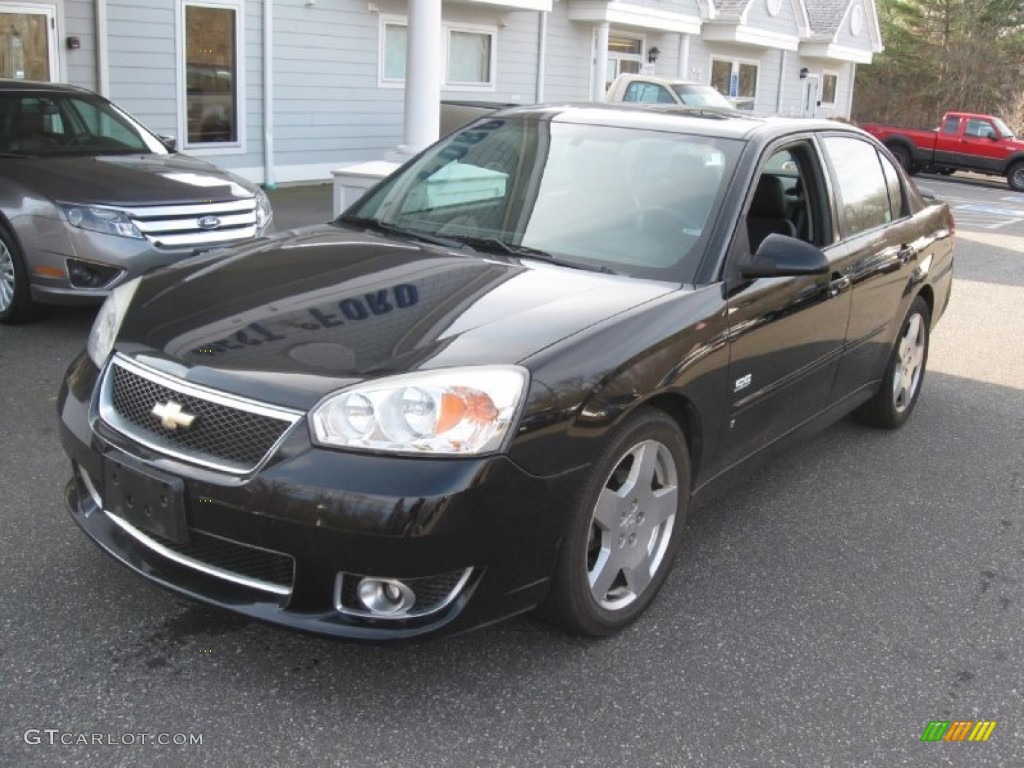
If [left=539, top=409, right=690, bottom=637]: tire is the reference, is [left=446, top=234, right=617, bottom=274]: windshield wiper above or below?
above

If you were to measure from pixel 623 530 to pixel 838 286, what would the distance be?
1.72 metres

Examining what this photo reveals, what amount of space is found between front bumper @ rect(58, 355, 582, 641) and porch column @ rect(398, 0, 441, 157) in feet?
26.5

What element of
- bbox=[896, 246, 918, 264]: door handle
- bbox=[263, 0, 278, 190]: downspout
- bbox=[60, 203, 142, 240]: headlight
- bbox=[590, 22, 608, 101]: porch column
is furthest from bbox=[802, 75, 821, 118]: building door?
bbox=[60, 203, 142, 240]: headlight

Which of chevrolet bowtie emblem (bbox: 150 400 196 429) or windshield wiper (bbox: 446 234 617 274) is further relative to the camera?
windshield wiper (bbox: 446 234 617 274)

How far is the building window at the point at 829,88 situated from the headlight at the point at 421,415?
31.4m

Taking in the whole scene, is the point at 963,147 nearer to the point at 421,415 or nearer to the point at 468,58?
the point at 468,58

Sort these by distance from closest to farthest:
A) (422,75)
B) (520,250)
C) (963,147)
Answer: (520,250)
(422,75)
(963,147)

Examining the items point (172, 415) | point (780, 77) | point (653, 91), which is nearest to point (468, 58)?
point (653, 91)

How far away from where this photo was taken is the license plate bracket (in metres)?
2.74

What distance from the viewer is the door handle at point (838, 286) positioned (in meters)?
4.26

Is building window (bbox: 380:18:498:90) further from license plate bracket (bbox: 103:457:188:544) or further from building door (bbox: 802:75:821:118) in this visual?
license plate bracket (bbox: 103:457:188:544)

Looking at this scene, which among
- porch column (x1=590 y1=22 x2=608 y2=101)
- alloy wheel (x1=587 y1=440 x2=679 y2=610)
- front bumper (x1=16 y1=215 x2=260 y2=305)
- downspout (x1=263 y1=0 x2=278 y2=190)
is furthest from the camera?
porch column (x1=590 y1=22 x2=608 y2=101)

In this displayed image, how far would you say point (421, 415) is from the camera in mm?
2695

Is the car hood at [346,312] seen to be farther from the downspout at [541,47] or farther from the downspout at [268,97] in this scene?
the downspout at [541,47]
